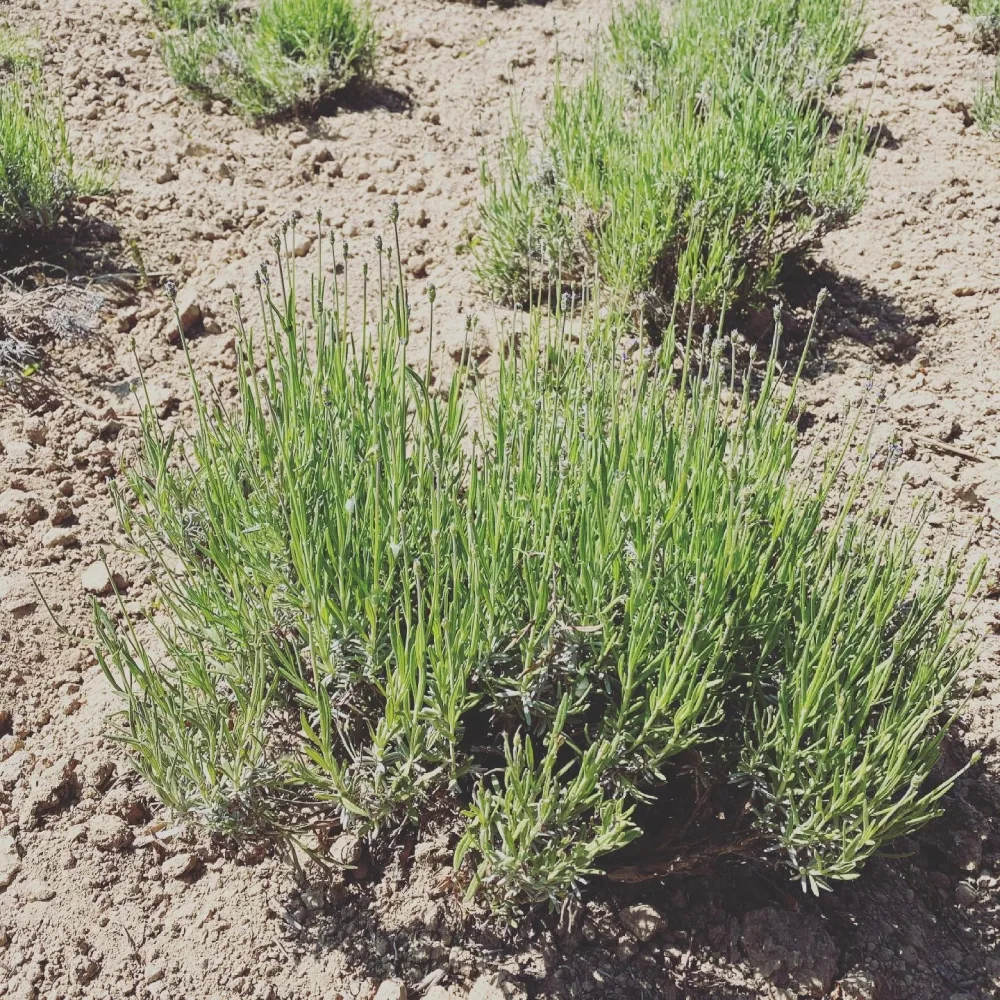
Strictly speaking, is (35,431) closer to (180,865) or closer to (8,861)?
(8,861)

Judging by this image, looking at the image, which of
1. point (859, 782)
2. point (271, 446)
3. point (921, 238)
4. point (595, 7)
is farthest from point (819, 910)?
point (595, 7)

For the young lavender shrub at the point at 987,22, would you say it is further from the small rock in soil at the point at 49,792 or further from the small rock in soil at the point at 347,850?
the small rock in soil at the point at 49,792

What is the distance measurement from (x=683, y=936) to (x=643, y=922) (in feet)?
0.32

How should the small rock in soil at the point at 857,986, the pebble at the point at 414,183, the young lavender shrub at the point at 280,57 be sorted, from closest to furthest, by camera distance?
the small rock in soil at the point at 857,986 → the pebble at the point at 414,183 → the young lavender shrub at the point at 280,57

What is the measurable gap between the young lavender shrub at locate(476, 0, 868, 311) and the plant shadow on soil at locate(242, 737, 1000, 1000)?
1.78 m

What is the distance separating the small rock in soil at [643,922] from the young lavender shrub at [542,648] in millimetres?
114

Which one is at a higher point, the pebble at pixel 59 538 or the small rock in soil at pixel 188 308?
the small rock in soil at pixel 188 308

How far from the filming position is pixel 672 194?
3383mm

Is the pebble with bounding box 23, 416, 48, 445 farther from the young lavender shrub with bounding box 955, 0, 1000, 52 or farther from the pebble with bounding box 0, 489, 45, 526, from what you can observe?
the young lavender shrub with bounding box 955, 0, 1000, 52

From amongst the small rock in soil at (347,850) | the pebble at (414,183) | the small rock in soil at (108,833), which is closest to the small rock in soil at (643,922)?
the small rock in soil at (347,850)

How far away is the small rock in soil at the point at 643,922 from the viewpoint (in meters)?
2.04

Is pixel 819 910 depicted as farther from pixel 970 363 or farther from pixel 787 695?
pixel 970 363

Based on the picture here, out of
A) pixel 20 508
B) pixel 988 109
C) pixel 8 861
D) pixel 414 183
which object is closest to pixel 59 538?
pixel 20 508

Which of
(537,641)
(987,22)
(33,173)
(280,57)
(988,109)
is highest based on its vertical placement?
(987,22)
